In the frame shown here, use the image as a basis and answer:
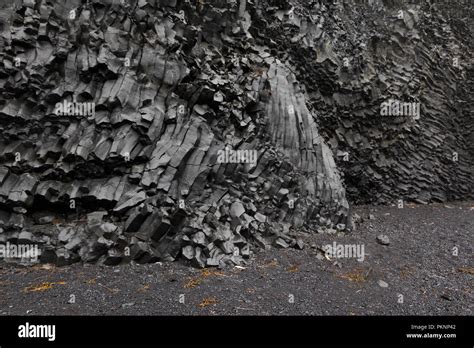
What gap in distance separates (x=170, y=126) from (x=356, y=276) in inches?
343

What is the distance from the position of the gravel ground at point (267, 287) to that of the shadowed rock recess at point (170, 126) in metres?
0.80

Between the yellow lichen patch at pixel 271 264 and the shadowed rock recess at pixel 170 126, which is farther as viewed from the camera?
the shadowed rock recess at pixel 170 126

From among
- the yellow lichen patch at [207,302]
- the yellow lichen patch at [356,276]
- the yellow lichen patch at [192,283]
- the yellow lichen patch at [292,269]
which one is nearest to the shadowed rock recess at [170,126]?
the yellow lichen patch at [192,283]

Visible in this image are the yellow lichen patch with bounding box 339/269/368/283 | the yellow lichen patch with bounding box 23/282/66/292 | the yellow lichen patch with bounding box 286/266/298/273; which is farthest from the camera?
the yellow lichen patch with bounding box 286/266/298/273

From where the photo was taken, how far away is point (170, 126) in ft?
47.4

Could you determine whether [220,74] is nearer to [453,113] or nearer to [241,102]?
[241,102]

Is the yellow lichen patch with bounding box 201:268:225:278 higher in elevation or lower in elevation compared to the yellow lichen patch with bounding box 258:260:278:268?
higher

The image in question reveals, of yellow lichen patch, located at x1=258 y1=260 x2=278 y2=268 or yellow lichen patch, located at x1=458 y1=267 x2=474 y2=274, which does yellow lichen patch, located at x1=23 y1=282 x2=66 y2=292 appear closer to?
yellow lichen patch, located at x1=258 y1=260 x2=278 y2=268

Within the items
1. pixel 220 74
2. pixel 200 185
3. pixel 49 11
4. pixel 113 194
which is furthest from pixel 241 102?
pixel 49 11

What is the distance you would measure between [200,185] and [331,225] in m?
6.87

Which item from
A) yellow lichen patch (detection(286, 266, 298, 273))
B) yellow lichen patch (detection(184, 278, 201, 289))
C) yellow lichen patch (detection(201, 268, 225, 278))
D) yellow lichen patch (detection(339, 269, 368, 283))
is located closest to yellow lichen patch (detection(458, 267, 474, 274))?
yellow lichen patch (detection(339, 269, 368, 283))

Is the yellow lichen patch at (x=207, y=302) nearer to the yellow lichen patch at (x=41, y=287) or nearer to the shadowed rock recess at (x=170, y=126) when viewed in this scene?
the shadowed rock recess at (x=170, y=126)

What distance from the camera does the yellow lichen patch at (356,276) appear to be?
12.1 m

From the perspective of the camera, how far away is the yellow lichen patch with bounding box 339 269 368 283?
12080 mm
